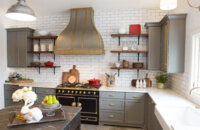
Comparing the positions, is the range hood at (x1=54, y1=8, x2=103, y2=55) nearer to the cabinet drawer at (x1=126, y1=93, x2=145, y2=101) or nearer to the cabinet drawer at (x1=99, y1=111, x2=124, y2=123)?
the cabinet drawer at (x1=126, y1=93, x2=145, y2=101)

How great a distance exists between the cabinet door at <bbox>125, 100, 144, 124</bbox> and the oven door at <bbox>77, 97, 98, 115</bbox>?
2.40 feet

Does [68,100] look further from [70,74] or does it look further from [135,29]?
[135,29]

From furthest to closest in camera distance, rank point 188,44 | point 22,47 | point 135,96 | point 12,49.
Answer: point 12,49 < point 22,47 < point 135,96 < point 188,44

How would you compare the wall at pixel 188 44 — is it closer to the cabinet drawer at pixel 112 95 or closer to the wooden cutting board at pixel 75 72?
the cabinet drawer at pixel 112 95

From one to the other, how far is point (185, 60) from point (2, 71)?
476 centimetres

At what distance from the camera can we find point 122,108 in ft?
10.8

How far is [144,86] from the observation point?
355 cm

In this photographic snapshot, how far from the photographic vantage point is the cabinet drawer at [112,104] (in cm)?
328

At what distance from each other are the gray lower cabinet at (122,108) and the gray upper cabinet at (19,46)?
253 cm

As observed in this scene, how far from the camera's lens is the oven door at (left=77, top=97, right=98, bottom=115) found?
133 inches

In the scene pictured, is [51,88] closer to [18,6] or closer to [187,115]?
[18,6]

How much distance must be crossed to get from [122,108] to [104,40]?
184 centimetres

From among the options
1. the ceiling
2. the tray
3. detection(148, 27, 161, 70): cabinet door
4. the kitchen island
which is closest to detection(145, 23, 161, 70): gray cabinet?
detection(148, 27, 161, 70): cabinet door

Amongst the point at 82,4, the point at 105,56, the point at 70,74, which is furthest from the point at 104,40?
the point at 70,74
